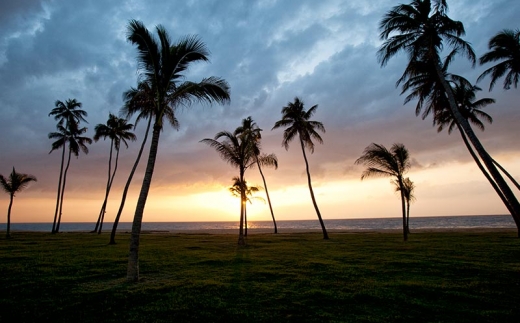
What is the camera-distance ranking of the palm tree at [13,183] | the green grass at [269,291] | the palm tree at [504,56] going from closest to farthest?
the green grass at [269,291] < the palm tree at [504,56] < the palm tree at [13,183]

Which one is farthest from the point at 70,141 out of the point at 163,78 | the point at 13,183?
the point at 163,78

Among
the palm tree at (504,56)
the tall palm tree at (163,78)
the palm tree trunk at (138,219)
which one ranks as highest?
the palm tree at (504,56)

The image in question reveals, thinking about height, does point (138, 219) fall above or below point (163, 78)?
below

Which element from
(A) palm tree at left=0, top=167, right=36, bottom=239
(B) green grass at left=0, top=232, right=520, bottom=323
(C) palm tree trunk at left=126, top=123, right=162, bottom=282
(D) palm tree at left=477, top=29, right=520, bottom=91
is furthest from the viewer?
(A) palm tree at left=0, top=167, right=36, bottom=239

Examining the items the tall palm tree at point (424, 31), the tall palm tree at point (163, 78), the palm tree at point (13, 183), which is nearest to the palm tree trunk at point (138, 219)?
the tall palm tree at point (163, 78)

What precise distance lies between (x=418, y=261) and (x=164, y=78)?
12.8 metres

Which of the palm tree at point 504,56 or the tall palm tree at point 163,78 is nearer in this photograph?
the tall palm tree at point 163,78

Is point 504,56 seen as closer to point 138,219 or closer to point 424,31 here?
point 424,31

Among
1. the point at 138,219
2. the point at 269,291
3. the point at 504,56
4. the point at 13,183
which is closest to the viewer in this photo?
the point at 269,291

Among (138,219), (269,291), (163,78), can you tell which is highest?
(163,78)

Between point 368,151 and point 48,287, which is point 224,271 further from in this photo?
point 368,151

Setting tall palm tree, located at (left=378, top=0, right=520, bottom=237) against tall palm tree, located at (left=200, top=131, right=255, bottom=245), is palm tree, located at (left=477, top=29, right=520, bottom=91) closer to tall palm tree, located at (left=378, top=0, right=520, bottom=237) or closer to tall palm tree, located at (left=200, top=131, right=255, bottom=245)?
tall palm tree, located at (left=378, top=0, right=520, bottom=237)

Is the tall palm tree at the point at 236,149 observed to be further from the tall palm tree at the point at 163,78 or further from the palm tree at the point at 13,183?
the palm tree at the point at 13,183

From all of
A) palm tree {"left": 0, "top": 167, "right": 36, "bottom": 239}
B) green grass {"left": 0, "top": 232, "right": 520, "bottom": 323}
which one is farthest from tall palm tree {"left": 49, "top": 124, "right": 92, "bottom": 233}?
green grass {"left": 0, "top": 232, "right": 520, "bottom": 323}
